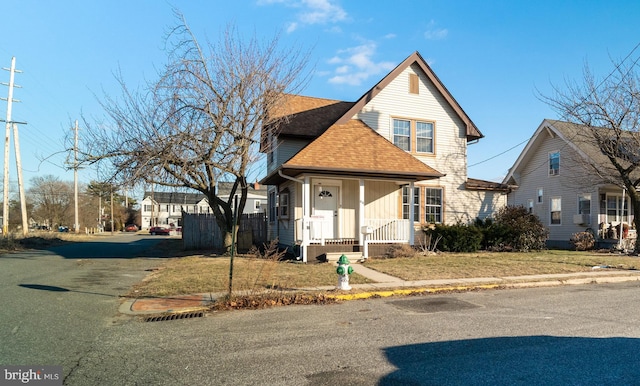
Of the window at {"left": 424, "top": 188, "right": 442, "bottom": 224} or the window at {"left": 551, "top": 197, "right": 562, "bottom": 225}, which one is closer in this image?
the window at {"left": 424, "top": 188, "right": 442, "bottom": 224}

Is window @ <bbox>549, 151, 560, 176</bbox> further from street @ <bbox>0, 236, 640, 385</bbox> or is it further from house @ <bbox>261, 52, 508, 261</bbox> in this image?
street @ <bbox>0, 236, 640, 385</bbox>

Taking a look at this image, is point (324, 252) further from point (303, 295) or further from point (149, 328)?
point (149, 328)

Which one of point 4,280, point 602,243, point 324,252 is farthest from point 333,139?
point 602,243

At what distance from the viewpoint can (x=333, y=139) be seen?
16.0m

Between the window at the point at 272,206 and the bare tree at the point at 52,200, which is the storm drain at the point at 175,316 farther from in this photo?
the bare tree at the point at 52,200

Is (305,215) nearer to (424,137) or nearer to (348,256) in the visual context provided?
(348,256)

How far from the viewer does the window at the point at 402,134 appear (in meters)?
19.0

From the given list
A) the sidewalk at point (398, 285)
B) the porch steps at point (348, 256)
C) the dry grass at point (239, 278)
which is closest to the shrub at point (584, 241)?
the sidewalk at point (398, 285)

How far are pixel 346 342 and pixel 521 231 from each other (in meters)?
15.6

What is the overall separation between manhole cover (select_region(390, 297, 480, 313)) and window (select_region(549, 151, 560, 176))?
64.3 ft

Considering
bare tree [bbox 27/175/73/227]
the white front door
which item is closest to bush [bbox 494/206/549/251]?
the white front door

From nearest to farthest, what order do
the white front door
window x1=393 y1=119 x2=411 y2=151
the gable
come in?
the white front door → the gable → window x1=393 y1=119 x2=411 y2=151

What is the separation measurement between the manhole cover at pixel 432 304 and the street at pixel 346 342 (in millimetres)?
21

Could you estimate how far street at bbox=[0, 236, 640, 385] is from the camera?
175 inches
